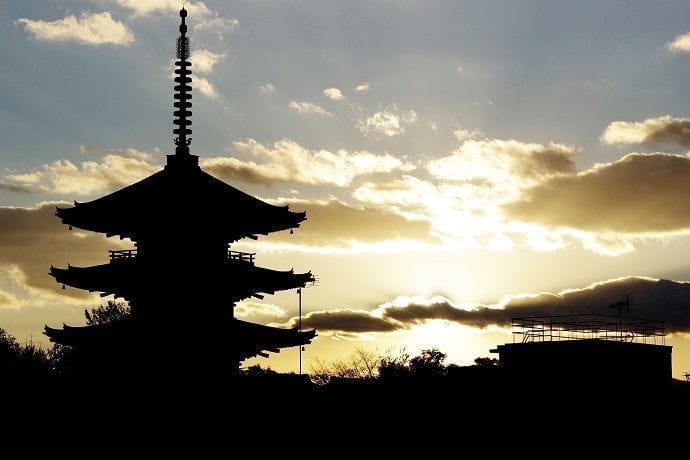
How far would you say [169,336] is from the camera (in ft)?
144

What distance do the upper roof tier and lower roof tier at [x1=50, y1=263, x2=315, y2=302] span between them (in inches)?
82.8

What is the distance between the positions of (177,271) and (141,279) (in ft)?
6.15

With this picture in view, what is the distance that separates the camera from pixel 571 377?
167 feet

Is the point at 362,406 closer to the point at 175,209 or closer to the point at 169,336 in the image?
the point at 169,336

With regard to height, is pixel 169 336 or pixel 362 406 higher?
pixel 169 336

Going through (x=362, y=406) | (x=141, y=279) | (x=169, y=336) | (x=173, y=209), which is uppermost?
(x=173, y=209)

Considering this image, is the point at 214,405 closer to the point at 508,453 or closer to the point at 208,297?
the point at 208,297

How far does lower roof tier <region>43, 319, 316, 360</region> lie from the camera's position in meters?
44.0

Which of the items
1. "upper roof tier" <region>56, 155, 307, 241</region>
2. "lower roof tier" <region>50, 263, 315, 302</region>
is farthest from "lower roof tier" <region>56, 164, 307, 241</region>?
"lower roof tier" <region>50, 263, 315, 302</region>

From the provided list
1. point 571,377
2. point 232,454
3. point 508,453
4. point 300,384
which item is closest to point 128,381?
point 232,454

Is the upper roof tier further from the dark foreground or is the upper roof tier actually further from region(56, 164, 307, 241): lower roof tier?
the dark foreground

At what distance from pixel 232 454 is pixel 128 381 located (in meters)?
6.39

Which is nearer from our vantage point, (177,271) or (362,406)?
(177,271)

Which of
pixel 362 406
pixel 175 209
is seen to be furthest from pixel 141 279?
pixel 362 406
